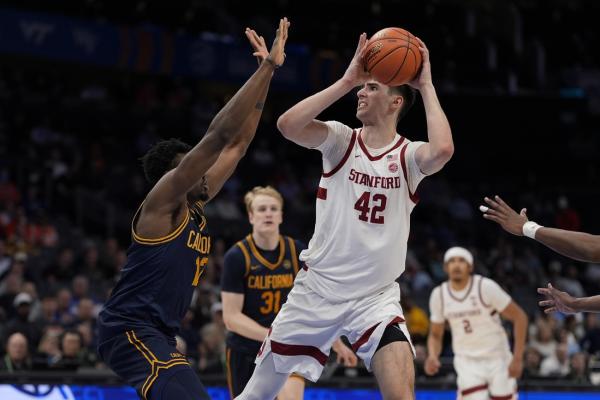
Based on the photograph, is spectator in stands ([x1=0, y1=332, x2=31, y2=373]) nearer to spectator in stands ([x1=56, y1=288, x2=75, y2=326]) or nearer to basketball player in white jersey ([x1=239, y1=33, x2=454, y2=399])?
spectator in stands ([x1=56, y1=288, x2=75, y2=326])

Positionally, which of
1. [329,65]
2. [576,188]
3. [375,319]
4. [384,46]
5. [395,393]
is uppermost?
[329,65]

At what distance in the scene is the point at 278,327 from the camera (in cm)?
638

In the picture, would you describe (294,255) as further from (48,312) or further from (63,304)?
(63,304)

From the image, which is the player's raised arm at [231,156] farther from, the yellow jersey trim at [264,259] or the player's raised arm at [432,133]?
the yellow jersey trim at [264,259]

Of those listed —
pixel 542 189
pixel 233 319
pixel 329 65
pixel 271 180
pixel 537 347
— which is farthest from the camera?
pixel 542 189

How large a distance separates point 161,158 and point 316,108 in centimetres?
99

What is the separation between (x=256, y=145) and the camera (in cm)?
2261

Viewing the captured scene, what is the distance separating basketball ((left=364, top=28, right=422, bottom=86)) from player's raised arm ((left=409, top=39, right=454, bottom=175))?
2.5 inches

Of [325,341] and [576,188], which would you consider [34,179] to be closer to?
[325,341]

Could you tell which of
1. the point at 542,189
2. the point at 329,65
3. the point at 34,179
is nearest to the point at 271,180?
the point at 329,65

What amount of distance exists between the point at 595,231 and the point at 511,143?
13.2ft

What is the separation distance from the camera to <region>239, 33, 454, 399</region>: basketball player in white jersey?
20.2 feet

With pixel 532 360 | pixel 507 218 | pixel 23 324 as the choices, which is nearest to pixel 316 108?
pixel 507 218

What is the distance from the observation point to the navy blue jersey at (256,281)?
26.5ft
